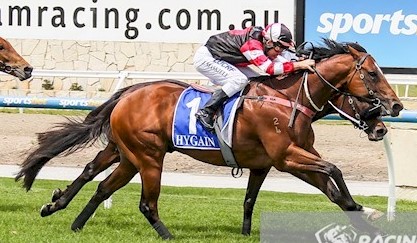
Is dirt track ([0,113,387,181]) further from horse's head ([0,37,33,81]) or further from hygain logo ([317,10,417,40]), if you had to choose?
horse's head ([0,37,33,81])

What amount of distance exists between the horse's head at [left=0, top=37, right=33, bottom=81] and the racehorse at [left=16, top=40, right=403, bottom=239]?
5.01ft

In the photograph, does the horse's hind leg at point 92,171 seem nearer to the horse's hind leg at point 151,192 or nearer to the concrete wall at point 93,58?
the horse's hind leg at point 151,192

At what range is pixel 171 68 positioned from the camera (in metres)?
19.6

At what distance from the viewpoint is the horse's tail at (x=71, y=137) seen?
878 cm

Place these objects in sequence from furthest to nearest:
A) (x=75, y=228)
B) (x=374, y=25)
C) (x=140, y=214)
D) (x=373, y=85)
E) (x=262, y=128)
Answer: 1. (x=374, y=25)
2. (x=140, y=214)
3. (x=75, y=228)
4. (x=262, y=128)
5. (x=373, y=85)

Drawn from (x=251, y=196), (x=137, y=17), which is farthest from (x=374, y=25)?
(x=251, y=196)

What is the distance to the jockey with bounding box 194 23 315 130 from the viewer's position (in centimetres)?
811

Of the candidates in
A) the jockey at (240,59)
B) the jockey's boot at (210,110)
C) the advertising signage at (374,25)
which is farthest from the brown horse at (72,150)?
the advertising signage at (374,25)

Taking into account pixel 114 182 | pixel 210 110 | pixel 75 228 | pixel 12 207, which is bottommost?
pixel 12 207

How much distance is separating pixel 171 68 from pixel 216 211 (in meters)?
9.96

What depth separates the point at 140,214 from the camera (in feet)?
31.6

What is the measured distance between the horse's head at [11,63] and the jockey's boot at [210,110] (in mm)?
2372

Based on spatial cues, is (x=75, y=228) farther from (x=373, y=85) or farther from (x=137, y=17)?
(x=137, y=17)

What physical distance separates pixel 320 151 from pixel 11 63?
6247mm
